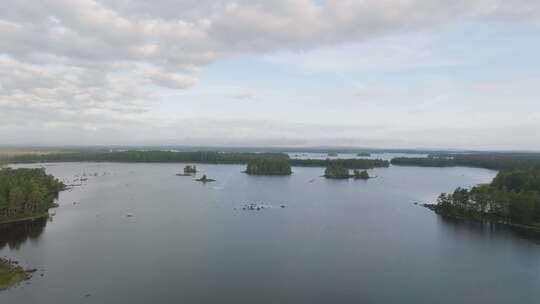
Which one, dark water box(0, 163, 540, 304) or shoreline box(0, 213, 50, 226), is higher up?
shoreline box(0, 213, 50, 226)

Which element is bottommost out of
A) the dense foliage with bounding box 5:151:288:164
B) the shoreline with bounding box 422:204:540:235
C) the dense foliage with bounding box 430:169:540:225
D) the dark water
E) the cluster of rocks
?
the dark water

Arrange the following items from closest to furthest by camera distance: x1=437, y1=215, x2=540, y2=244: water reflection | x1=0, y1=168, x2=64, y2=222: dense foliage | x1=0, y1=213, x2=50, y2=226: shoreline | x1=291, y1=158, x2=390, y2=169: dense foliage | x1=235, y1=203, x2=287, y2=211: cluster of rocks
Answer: x1=437, y1=215, x2=540, y2=244: water reflection
x1=0, y1=213, x2=50, y2=226: shoreline
x1=0, y1=168, x2=64, y2=222: dense foliage
x1=235, y1=203, x2=287, y2=211: cluster of rocks
x1=291, y1=158, x2=390, y2=169: dense foliage

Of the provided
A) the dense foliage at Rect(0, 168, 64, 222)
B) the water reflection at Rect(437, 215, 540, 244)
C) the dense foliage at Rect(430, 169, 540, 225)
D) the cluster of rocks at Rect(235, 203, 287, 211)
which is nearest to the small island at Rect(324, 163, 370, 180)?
the dense foliage at Rect(430, 169, 540, 225)

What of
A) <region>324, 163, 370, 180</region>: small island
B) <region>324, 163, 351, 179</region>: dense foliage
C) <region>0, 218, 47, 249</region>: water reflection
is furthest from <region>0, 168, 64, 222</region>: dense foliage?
<region>324, 163, 370, 180</region>: small island

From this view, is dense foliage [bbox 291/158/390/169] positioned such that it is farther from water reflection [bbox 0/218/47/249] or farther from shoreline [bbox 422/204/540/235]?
water reflection [bbox 0/218/47/249]

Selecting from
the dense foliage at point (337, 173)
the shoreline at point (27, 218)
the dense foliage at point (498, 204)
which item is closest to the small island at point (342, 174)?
the dense foliage at point (337, 173)

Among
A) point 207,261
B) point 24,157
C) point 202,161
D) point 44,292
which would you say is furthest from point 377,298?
point 24,157

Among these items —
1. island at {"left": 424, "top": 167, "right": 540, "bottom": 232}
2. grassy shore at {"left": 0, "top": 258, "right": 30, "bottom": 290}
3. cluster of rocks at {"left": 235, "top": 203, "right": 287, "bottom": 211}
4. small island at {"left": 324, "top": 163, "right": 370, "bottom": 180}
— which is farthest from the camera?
small island at {"left": 324, "top": 163, "right": 370, "bottom": 180}

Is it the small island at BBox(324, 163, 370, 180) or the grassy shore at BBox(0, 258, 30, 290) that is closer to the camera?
the grassy shore at BBox(0, 258, 30, 290)

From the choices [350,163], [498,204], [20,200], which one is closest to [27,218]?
[20,200]
